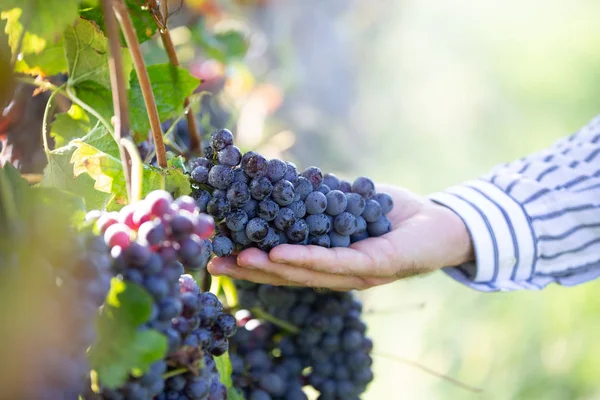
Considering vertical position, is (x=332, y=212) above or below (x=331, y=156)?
above

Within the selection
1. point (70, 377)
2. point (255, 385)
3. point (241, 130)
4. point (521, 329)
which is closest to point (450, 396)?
point (521, 329)

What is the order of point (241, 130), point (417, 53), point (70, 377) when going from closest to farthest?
point (70, 377) → point (241, 130) → point (417, 53)

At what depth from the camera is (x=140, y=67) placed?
0.59 meters

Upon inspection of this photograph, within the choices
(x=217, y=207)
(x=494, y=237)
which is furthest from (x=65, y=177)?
(x=494, y=237)

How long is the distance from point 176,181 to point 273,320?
324mm

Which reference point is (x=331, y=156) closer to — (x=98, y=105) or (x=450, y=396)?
(x=450, y=396)

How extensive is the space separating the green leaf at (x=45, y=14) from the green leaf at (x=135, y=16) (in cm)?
19

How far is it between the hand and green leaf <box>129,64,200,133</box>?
199mm

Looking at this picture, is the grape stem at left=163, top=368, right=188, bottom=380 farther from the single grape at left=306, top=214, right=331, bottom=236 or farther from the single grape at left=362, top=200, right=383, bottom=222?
the single grape at left=362, top=200, right=383, bottom=222

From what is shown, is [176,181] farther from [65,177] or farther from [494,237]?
[494,237]

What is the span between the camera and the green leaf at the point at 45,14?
52cm

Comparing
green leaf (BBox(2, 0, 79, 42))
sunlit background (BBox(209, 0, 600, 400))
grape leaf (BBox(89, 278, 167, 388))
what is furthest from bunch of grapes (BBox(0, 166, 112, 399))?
sunlit background (BBox(209, 0, 600, 400))

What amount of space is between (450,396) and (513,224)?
61.8 inches

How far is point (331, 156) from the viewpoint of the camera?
242cm
